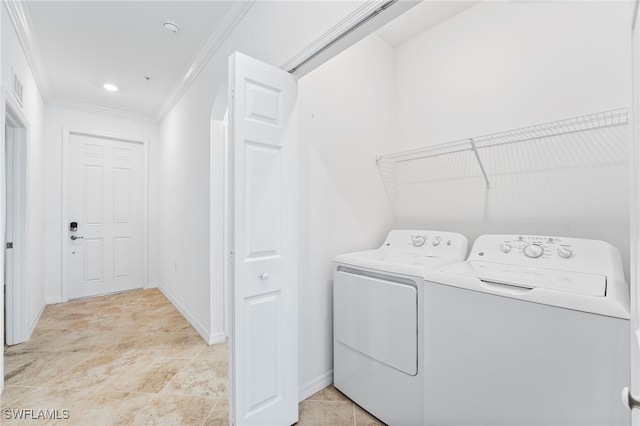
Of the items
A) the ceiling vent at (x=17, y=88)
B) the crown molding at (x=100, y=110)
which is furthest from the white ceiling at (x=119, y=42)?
the ceiling vent at (x=17, y=88)

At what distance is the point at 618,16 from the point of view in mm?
1501

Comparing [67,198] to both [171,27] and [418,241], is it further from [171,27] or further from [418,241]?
[418,241]

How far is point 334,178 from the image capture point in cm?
202

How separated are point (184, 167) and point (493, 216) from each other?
303 centimetres

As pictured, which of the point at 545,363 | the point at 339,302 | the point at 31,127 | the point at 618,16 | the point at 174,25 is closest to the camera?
the point at 545,363

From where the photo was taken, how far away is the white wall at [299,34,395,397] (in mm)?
1848

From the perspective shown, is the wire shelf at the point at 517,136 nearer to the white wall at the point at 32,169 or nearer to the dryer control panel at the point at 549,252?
the dryer control panel at the point at 549,252

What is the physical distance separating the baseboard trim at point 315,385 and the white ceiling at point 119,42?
2.61 meters

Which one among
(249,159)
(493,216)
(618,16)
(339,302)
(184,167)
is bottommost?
(339,302)

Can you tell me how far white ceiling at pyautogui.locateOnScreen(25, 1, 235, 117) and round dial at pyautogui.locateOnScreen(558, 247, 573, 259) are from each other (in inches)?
99.4

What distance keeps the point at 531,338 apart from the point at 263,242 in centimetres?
119

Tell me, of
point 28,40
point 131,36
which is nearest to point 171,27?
point 131,36

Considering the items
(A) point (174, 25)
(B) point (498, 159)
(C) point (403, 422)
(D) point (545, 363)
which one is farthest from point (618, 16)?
(A) point (174, 25)

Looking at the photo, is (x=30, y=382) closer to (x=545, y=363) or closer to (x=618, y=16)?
(x=545, y=363)
